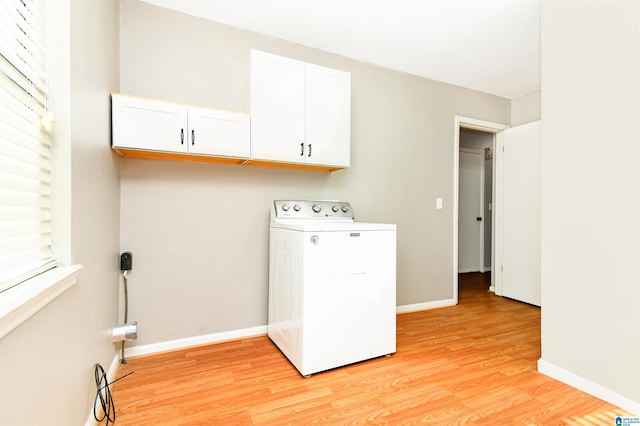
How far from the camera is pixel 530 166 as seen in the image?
319 centimetres

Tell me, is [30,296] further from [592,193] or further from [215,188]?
[592,193]

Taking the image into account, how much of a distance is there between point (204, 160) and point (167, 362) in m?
1.35

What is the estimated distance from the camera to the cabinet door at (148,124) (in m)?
1.72

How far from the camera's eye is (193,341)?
2.16 meters

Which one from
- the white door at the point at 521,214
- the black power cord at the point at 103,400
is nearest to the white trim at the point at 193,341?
the black power cord at the point at 103,400

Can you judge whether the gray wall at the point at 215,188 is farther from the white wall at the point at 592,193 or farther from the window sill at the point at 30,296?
the white wall at the point at 592,193

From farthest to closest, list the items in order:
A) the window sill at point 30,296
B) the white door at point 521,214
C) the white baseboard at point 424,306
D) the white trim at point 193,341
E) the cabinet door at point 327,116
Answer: the white door at point 521,214 < the white baseboard at point 424,306 < the cabinet door at point 327,116 < the white trim at point 193,341 < the window sill at point 30,296

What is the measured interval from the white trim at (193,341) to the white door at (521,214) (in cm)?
275

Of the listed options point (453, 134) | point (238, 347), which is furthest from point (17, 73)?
point (453, 134)

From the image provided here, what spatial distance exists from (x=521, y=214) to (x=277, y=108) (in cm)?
282

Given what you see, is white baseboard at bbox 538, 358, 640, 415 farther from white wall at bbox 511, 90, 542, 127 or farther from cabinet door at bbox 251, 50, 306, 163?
white wall at bbox 511, 90, 542, 127

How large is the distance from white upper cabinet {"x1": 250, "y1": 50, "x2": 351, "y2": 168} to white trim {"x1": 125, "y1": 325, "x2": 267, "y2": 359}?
1.31 metres

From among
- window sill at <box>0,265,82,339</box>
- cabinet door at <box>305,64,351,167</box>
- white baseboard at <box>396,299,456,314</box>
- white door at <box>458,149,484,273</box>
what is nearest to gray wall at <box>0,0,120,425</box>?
window sill at <box>0,265,82,339</box>

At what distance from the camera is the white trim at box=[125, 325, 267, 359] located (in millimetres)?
2010
